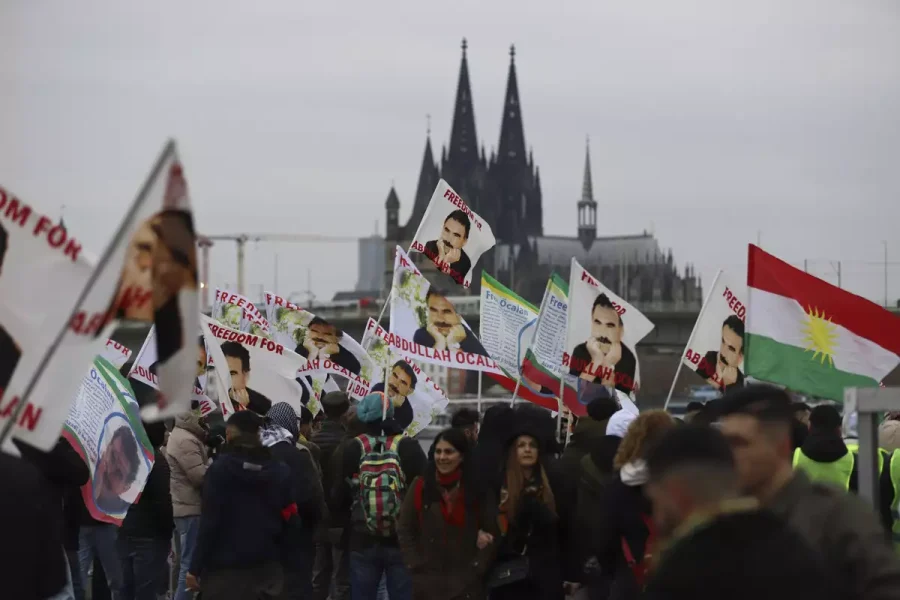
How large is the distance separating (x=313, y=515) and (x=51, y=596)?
459 cm

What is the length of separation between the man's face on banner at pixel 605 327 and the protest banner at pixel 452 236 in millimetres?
2096

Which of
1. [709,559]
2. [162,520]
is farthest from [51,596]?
[162,520]

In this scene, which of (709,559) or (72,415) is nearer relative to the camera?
(709,559)

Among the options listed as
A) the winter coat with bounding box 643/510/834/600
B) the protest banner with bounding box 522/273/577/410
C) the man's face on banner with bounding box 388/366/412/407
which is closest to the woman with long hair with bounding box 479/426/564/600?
the winter coat with bounding box 643/510/834/600

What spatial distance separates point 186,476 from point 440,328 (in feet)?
12.3

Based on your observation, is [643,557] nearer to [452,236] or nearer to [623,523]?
[623,523]

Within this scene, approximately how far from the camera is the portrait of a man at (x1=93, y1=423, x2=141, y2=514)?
886cm

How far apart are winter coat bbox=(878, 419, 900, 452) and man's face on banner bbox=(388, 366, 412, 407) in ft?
14.5

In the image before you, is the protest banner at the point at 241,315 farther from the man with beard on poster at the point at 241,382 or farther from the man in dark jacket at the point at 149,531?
the man in dark jacket at the point at 149,531

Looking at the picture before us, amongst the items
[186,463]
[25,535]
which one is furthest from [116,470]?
[25,535]

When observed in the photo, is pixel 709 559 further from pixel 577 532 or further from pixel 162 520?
pixel 162 520

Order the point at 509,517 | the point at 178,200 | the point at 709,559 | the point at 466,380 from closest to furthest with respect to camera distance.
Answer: the point at 709,559 → the point at 178,200 → the point at 509,517 → the point at 466,380

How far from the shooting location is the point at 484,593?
25.7ft

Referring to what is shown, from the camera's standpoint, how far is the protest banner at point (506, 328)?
16094mm
